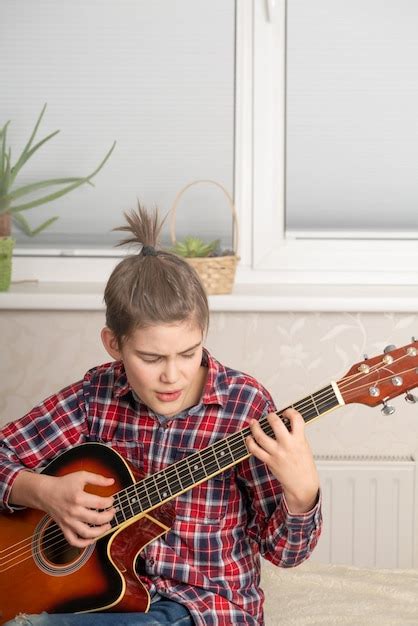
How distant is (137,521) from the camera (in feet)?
4.62

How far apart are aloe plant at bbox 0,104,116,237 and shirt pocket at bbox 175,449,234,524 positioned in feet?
3.43

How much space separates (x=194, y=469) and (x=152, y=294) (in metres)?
0.26

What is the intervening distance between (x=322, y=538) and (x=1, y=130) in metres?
1.25

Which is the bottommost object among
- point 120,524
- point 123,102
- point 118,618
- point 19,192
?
point 118,618

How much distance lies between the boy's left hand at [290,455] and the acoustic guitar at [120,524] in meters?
0.04

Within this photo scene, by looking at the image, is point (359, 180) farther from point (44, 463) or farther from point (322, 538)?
point (44, 463)

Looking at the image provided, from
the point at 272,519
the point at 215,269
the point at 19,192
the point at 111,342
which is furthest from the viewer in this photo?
the point at 19,192

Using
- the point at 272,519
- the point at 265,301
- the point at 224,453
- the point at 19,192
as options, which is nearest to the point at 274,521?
the point at 272,519

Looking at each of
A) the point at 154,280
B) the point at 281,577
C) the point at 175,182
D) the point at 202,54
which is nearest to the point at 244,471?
the point at 154,280

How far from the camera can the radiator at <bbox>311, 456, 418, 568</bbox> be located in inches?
86.8

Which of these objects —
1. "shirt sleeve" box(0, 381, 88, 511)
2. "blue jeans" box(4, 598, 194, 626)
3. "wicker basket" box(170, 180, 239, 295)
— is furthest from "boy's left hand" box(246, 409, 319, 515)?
"wicker basket" box(170, 180, 239, 295)

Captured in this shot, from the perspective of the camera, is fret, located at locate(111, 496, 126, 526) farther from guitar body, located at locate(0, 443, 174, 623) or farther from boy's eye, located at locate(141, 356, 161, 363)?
boy's eye, located at locate(141, 356, 161, 363)

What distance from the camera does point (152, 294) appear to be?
139 centimetres

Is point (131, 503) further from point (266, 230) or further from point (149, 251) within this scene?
point (266, 230)
